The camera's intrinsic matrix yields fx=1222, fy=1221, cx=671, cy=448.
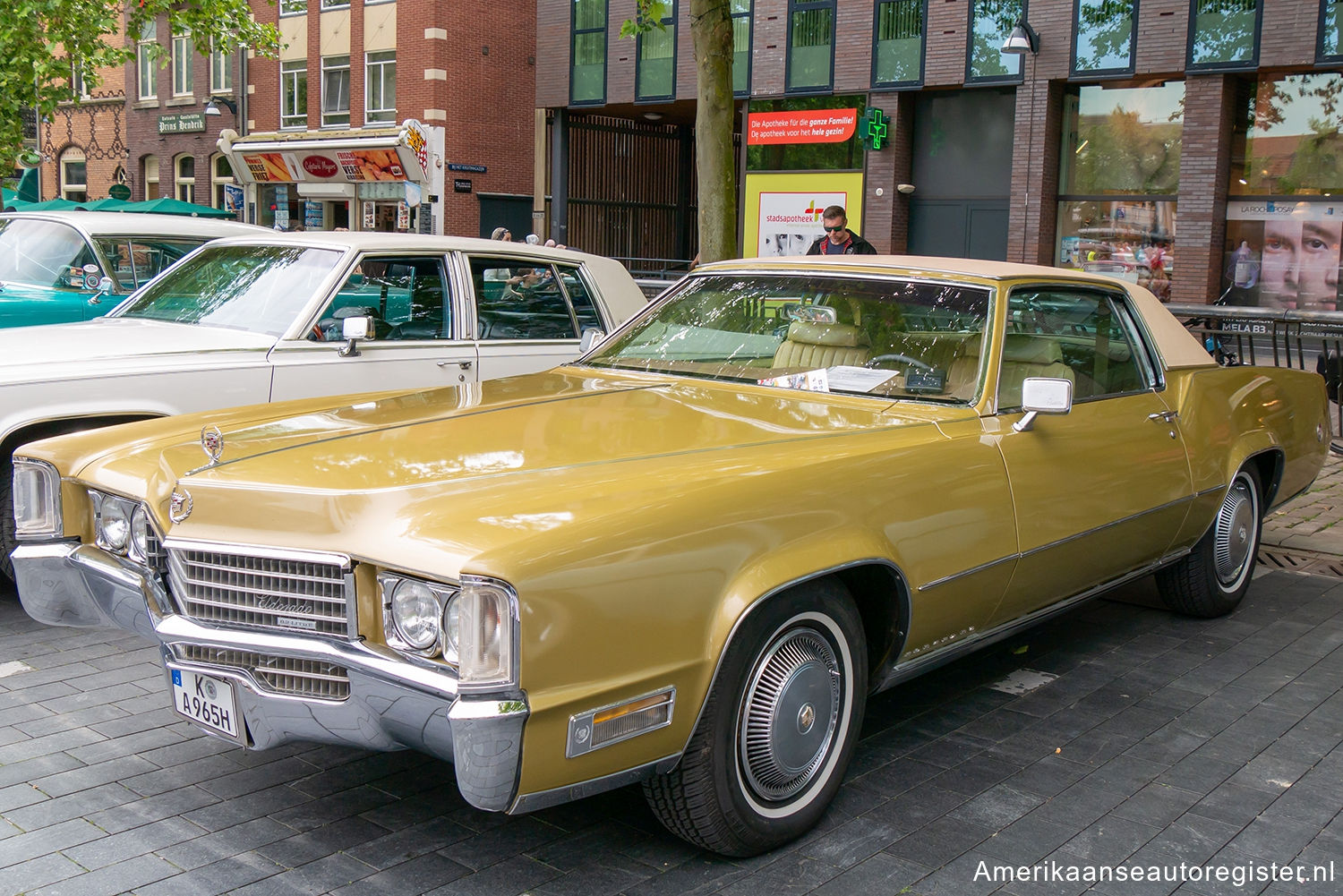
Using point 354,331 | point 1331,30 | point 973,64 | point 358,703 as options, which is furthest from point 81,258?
point 1331,30

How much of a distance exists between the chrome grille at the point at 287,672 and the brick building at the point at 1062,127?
62.4 ft

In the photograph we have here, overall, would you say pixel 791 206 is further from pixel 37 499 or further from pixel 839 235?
pixel 37 499

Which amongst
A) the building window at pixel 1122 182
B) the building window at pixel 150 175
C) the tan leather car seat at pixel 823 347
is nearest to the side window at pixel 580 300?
the tan leather car seat at pixel 823 347

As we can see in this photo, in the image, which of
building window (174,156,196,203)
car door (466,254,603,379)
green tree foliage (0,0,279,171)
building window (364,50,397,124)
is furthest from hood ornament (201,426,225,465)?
building window (174,156,196,203)

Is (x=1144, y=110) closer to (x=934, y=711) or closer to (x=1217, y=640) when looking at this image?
(x=1217, y=640)

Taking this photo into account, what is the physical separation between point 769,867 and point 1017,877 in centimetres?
66

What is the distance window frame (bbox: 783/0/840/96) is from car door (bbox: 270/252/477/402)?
1730 centimetres

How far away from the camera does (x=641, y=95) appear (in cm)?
2531

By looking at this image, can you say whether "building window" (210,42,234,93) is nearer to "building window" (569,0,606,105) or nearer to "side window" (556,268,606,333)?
"building window" (569,0,606,105)

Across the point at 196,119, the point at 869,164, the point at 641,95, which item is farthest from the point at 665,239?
the point at 196,119

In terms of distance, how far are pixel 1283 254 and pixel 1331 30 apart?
3362 millimetres

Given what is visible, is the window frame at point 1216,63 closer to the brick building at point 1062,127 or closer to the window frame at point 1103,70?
the brick building at point 1062,127

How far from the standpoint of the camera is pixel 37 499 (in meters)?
3.90

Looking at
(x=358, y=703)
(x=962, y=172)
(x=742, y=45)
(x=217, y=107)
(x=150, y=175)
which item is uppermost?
(x=742, y=45)
